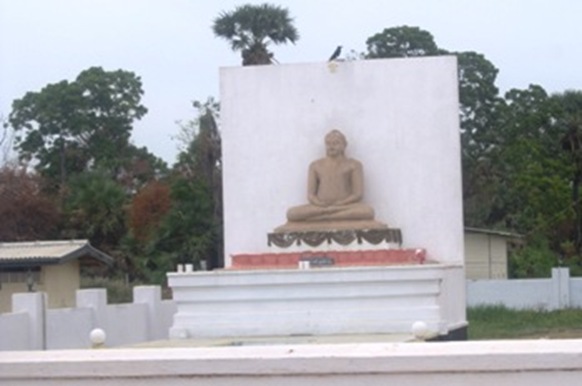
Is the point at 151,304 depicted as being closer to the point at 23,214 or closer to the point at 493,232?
the point at 23,214

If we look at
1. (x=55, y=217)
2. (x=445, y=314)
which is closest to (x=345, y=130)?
(x=445, y=314)

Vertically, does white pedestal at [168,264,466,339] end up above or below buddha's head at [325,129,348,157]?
below

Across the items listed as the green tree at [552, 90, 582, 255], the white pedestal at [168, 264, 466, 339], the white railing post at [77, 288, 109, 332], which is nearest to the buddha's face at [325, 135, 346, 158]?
the white pedestal at [168, 264, 466, 339]

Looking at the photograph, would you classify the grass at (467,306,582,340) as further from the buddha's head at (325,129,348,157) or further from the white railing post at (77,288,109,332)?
the white railing post at (77,288,109,332)

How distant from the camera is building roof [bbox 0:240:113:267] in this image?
24078 millimetres

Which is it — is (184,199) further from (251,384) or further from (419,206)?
(251,384)

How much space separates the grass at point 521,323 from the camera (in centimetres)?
2411

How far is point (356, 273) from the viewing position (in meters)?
15.6

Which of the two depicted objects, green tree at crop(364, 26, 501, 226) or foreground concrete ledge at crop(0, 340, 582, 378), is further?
green tree at crop(364, 26, 501, 226)

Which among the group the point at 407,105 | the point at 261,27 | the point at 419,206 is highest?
the point at 261,27

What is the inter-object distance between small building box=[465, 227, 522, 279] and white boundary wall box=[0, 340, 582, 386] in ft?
109

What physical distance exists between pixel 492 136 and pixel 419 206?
92.5 feet

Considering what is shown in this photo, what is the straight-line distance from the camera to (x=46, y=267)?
2548 centimetres

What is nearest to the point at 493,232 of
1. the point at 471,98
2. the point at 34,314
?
the point at 471,98
